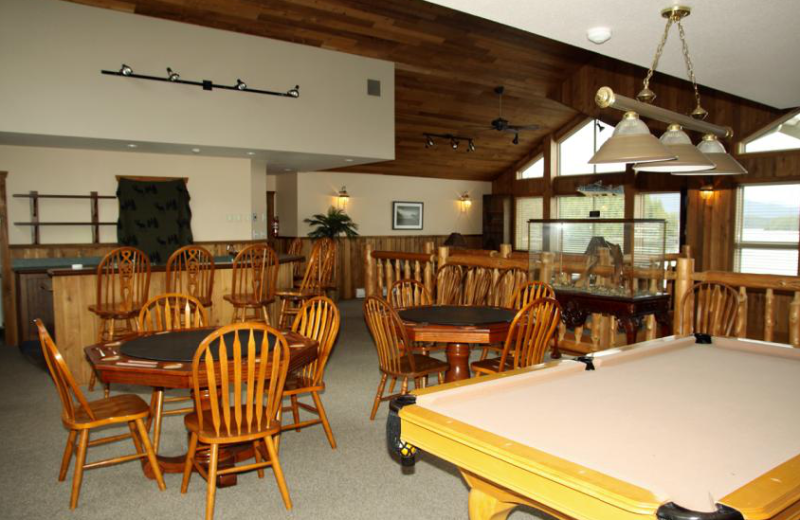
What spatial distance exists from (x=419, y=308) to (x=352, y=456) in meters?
1.25

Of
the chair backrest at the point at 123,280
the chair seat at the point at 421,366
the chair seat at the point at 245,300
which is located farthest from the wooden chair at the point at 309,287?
the chair seat at the point at 421,366

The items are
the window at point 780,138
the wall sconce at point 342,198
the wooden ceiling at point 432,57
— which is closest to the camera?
the wooden ceiling at point 432,57

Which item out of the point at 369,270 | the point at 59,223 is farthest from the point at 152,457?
the point at 59,223

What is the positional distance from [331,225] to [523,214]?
15.5ft

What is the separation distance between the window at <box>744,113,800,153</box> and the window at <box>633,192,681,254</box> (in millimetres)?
1507

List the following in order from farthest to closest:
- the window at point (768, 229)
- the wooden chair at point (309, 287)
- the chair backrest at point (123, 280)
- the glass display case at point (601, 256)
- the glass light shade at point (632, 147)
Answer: the window at point (768, 229)
the wooden chair at point (309, 287)
the chair backrest at point (123, 280)
the glass display case at point (601, 256)
the glass light shade at point (632, 147)

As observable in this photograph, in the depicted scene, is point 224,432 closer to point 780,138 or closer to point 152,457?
point 152,457

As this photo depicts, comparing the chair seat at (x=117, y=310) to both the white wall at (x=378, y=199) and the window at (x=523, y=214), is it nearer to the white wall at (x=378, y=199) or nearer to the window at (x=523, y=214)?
the white wall at (x=378, y=199)

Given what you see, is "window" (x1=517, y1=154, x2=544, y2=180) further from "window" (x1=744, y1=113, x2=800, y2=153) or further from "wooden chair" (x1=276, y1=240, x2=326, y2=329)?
"wooden chair" (x1=276, y1=240, x2=326, y2=329)

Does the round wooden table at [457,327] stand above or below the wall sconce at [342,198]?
below

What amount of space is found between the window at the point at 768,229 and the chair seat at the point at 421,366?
650cm

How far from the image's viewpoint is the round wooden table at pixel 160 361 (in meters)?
2.56

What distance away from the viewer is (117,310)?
4.64 m

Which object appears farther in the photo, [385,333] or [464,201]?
[464,201]
